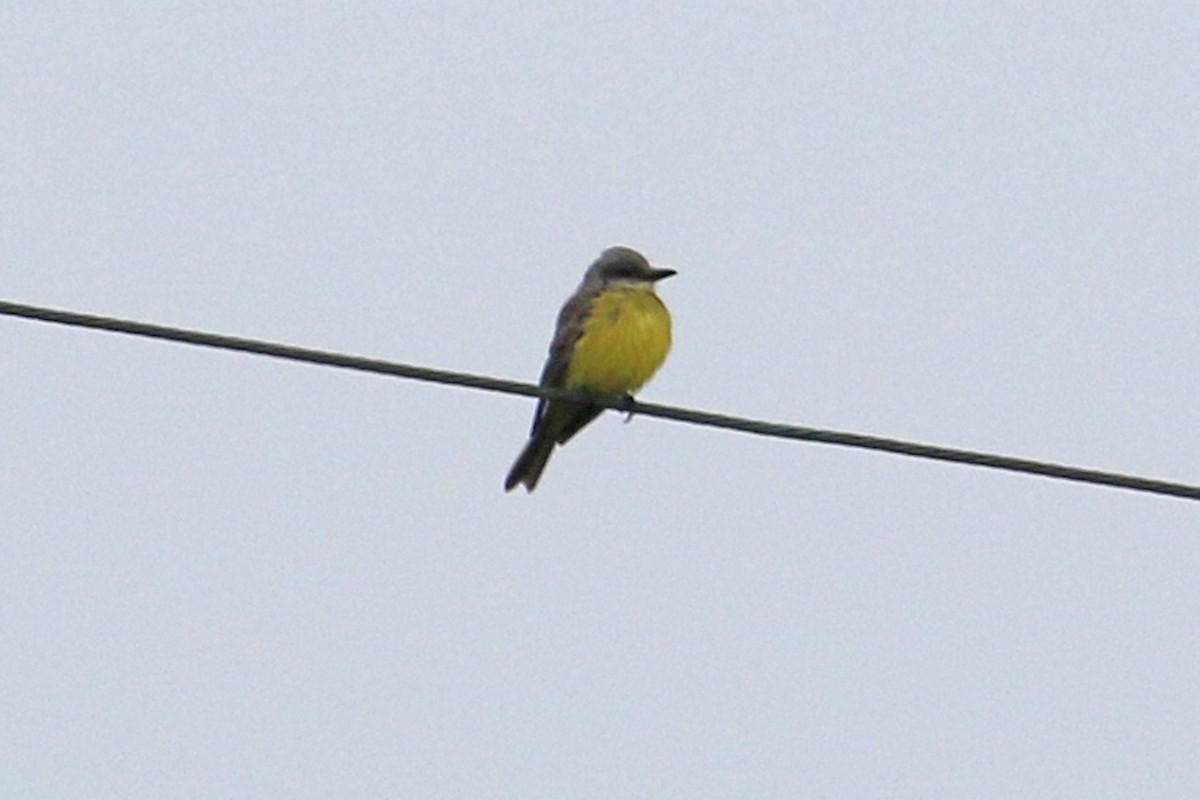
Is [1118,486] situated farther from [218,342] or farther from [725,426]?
[218,342]

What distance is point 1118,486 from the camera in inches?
316

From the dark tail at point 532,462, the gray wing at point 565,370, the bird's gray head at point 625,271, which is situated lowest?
the dark tail at point 532,462

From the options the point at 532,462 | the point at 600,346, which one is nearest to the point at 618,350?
the point at 600,346

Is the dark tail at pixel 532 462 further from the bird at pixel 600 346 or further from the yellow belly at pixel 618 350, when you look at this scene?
the yellow belly at pixel 618 350

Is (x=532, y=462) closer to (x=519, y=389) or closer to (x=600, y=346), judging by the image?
(x=600, y=346)

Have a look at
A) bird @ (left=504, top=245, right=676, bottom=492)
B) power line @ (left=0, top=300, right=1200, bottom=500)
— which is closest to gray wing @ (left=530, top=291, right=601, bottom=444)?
bird @ (left=504, top=245, right=676, bottom=492)

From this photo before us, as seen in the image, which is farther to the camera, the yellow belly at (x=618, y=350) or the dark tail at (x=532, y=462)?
the dark tail at (x=532, y=462)

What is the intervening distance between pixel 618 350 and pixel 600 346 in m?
0.09

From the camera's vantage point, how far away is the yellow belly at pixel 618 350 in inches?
469

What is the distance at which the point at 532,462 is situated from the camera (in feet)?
40.9

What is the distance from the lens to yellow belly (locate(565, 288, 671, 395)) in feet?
39.1

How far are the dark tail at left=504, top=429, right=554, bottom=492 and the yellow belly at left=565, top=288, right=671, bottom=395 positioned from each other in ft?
1.39

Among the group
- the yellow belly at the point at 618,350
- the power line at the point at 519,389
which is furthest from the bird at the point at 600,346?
the power line at the point at 519,389

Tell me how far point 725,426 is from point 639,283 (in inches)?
158
